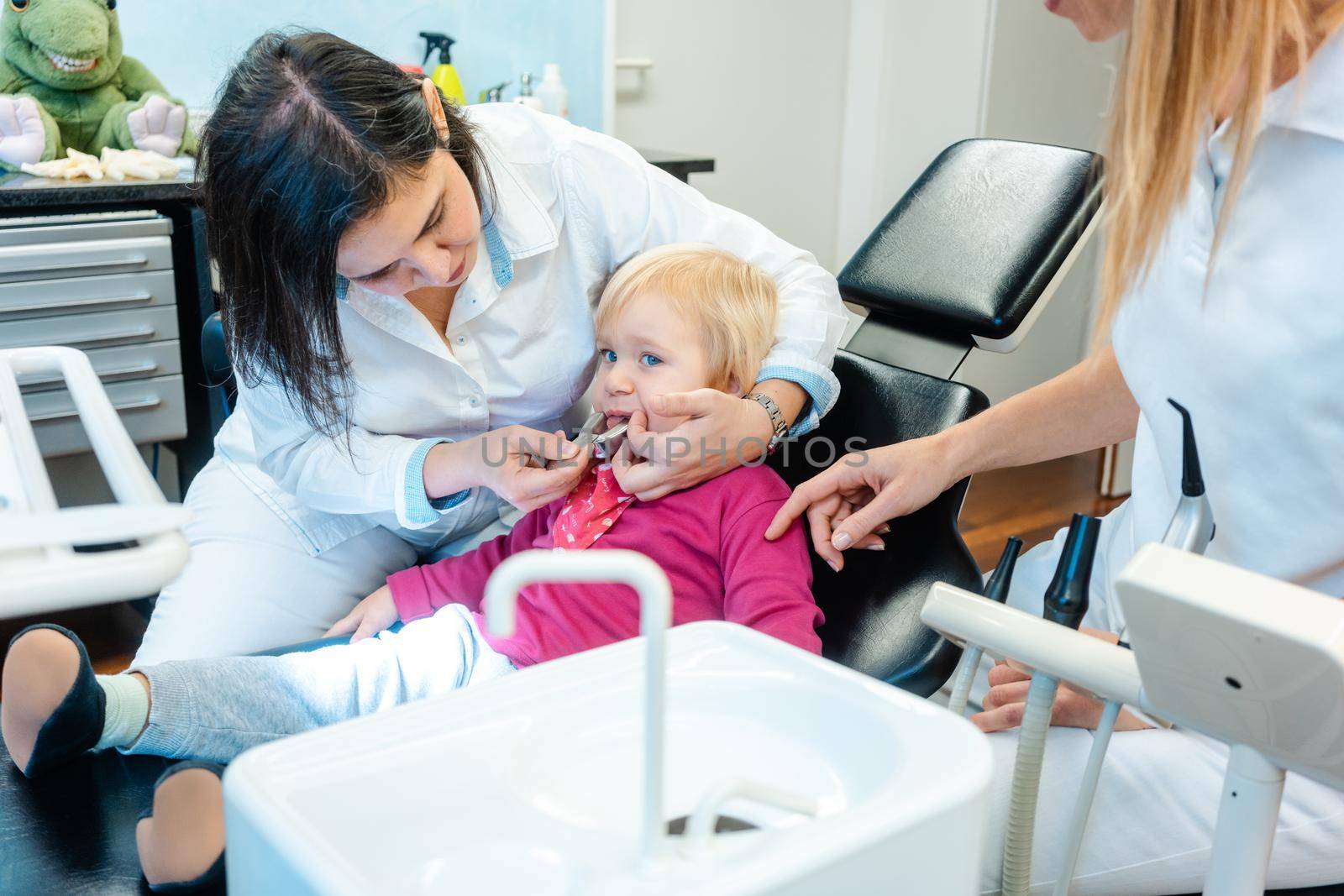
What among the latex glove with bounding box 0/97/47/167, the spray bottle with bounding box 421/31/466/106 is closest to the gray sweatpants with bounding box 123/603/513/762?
the latex glove with bounding box 0/97/47/167

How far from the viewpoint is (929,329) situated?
4.79 ft

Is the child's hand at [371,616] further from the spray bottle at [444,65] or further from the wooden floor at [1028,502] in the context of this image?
the wooden floor at [1028,502]

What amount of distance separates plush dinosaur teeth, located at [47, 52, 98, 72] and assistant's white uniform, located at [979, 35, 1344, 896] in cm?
205

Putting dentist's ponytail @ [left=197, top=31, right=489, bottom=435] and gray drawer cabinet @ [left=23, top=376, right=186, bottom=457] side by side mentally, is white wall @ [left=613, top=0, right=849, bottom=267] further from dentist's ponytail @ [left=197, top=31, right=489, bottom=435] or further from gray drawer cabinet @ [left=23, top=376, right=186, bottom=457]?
dentist's ponytail @ [left=197, top=31, right=489, bottom=435]

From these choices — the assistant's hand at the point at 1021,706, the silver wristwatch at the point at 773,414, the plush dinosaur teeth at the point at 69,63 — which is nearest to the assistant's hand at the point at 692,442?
the silver wristwatch at the point at 773,414

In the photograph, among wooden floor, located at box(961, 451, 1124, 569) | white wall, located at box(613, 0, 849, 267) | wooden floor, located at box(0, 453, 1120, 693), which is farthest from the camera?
white wall, located at box(613, 0, 849, 267)

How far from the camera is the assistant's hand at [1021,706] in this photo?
101cm

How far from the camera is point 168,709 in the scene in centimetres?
108

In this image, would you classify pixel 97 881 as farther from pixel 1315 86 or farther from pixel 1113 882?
pixel 1315 86

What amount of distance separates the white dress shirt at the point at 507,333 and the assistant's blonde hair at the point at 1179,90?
56cm

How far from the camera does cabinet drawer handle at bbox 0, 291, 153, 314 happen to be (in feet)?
6.64

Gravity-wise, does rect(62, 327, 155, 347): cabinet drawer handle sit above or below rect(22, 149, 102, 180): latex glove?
below

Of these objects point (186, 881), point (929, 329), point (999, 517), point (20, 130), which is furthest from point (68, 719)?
point (999, 517)

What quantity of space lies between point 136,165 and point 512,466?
Result: 1345mm
